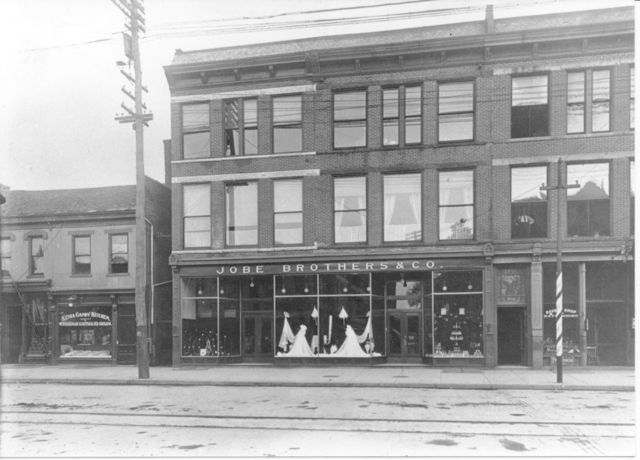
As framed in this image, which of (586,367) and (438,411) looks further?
(586,367)

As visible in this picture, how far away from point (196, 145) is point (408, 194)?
8.89 m

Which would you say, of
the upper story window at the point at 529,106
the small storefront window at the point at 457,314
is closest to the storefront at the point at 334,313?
the small storefront window at the point at 457,314

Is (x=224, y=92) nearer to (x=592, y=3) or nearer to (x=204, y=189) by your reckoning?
(x=204, y=189)

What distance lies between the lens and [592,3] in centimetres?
2058

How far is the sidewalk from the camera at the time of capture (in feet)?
55.7

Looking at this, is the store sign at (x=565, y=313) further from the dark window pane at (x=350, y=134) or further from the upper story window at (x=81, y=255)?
the upper story window at (x=81, y=255)

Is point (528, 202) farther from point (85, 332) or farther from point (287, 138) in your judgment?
point (85, 332)

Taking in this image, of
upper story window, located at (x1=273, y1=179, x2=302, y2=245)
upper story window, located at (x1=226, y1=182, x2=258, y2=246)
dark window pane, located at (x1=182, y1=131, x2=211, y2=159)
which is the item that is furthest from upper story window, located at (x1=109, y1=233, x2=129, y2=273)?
upper story window, located at (x1=273, y1=179, x2=302, y2=245)

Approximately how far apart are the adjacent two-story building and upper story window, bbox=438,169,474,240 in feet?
40.5

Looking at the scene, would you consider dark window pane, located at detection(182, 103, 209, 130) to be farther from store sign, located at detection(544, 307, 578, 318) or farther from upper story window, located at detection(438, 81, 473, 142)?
store sign, located at detection(544, 307, 578, 318)

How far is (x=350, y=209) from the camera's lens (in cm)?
2280

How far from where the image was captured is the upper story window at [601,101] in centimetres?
2084

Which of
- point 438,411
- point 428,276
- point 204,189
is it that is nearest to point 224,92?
point 204,189

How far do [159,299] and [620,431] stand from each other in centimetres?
1951
